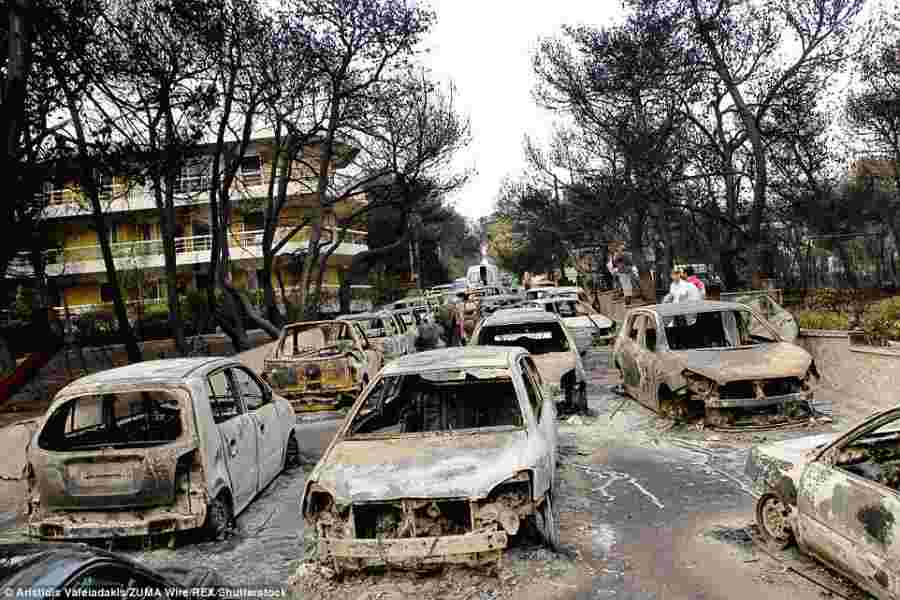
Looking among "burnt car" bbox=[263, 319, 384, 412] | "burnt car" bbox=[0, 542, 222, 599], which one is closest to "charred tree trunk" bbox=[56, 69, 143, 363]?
"burnt car" bbox=[263, 319, 384, 412]

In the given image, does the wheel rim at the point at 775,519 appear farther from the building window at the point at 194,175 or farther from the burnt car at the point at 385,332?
the building window at the point at 194,175

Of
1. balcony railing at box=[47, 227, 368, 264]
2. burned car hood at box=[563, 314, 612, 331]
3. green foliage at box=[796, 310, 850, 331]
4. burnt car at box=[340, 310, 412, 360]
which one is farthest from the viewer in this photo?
balcony railing at box=[47, 227, 368, 264]

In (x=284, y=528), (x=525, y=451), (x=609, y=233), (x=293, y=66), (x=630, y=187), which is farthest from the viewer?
(x=609, y=233)

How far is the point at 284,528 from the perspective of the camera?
6.31 meters

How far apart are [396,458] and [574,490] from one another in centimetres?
251

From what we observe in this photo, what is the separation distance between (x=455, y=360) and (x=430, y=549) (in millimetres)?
2101

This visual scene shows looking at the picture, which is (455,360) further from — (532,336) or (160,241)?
(160,241)

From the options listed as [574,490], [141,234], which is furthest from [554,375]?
[141,234]

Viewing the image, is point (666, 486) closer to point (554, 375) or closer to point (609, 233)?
point (554, 375)

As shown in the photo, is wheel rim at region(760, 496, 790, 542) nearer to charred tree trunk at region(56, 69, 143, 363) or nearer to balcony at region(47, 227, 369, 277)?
charred tree trunk at region(56, 69, 143, 363)

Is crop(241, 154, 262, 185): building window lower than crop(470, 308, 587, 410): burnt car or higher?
higher

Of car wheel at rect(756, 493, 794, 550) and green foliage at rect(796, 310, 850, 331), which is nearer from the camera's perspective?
car wheel at rect(756, 493, 794, 550)

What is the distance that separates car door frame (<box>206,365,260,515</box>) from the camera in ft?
20.8

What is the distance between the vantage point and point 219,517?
5.99m
